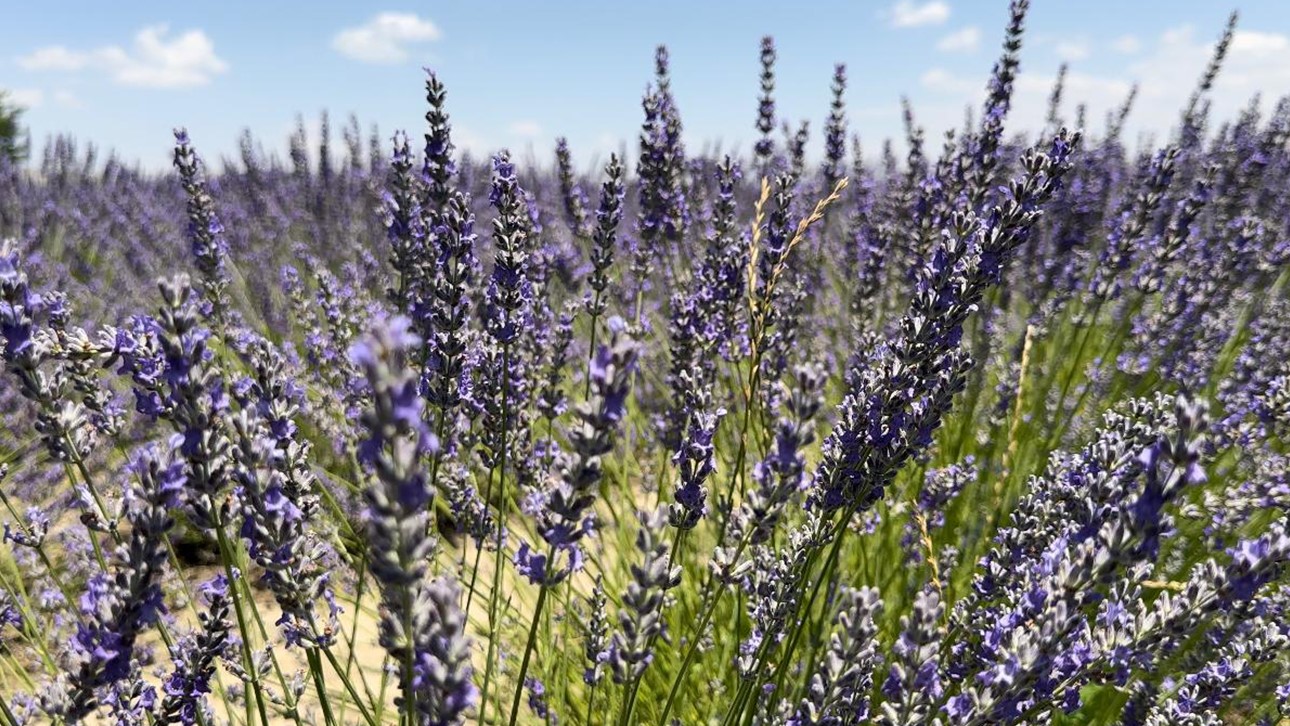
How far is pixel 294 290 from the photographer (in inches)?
160

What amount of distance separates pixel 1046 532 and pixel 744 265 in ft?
4.82

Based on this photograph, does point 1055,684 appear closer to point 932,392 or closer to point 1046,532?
point 1046,532

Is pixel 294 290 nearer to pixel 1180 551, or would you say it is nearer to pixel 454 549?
pixel 454 549

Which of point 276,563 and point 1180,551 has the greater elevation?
point 276,563

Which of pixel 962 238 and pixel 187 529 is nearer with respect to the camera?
pixel 962 238

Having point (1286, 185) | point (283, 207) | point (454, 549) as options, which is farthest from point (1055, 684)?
point (283, 207)

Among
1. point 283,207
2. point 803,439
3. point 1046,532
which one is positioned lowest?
point 1046,532

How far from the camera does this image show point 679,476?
197 centimetres

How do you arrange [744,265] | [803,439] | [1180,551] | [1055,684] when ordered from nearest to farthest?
[803,439] → [1055,684] → [744,265] → [1180,551]

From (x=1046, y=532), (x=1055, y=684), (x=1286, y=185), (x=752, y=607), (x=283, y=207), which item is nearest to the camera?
(x=1055, y=684)

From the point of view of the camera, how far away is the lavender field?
3.74 feet

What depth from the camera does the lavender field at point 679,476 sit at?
1.14m

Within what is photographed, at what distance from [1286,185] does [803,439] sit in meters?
9.22

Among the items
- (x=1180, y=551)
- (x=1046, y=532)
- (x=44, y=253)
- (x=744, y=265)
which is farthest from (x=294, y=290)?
(x=44, y=253)
